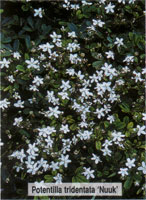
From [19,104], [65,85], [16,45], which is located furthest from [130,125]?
[16,45]

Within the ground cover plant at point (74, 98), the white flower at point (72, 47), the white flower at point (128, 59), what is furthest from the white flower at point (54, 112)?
the white flower at point (128, 59)

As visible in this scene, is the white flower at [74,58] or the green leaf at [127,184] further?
the white flower at [74,58]

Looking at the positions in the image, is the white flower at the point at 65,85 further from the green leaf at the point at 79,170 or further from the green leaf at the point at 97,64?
the green leaf at the point at 79,170

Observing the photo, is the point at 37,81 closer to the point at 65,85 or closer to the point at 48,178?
the point at 65,85

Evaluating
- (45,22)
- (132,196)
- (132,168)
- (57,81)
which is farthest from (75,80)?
(132,196)

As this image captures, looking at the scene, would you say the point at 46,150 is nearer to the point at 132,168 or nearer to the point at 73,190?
the point at 73,190

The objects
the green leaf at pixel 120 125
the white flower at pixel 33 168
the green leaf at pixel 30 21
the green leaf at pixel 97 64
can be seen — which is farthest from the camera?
the green leaf at pixel 30 21

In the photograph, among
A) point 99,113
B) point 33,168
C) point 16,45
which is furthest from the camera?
point 16,45

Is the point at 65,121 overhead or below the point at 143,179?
overhead
